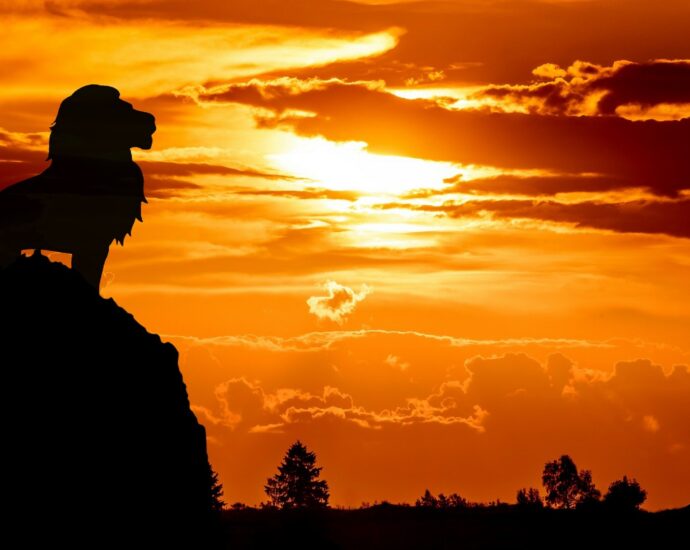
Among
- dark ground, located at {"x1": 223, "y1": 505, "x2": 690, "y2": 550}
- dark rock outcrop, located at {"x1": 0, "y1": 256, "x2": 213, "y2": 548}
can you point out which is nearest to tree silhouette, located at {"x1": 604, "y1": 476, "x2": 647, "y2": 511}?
dark ground, located at {"x1": 223, "y1": 505, "x2": 690, "y2": 550}

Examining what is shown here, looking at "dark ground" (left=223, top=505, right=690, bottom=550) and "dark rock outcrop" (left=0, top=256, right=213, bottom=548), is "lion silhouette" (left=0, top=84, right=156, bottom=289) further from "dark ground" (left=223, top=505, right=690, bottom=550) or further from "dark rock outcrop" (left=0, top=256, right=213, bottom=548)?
"dark ground" (left=223, top=505, right=690, bottom=550)

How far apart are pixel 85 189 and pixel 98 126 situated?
1.52 m

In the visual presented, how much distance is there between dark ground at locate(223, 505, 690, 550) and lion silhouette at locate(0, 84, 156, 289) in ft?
40.2

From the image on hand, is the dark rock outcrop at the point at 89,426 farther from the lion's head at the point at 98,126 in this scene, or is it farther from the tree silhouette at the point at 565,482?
the tree silhouette at the point at 565,482

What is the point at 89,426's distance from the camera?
2770 cm

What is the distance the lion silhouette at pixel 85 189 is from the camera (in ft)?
98.1

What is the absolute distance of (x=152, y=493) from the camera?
28141mm

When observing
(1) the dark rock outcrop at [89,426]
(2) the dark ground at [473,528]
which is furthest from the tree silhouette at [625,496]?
(1) the dark rock outcrop at [89,426]

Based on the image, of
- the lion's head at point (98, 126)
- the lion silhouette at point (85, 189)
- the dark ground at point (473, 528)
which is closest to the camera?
the lion silhouette at point (85, 189)

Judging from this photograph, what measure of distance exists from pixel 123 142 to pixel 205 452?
7.61 meters

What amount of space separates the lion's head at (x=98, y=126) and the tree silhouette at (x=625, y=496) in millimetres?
22150

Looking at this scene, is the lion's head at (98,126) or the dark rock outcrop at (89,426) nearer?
the dark rock outcrop at (89,426)

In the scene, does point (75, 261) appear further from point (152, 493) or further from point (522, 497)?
point (522, 497)

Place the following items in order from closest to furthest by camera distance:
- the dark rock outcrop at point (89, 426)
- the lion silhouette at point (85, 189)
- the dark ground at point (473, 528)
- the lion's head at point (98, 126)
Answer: the dark rock outcrop at point (89, 426), the lion silhouette at point (85, 189), the lion's head at point (98, 126), the dark ground at point (473, 528)
